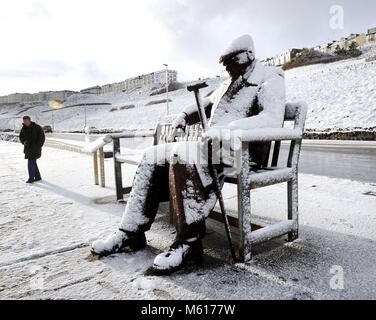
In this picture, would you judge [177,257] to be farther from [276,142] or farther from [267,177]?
[276,142]

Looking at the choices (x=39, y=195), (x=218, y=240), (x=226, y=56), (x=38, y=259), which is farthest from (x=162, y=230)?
(x=39, y=195)

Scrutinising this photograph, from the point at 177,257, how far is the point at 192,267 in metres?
0.16

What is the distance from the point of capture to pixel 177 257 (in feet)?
5.88

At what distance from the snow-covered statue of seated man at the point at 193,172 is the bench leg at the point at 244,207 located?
154mm

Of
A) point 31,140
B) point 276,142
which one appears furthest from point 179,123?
point 31,140

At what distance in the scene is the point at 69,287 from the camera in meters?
1.69

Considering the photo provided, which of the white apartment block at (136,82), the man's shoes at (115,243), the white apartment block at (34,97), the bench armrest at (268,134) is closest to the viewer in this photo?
the bench armrest at (268,134)

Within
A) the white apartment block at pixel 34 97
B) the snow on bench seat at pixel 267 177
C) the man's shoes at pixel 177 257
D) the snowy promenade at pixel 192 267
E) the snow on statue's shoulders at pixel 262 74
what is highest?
the white apartment block at pixel 34 97

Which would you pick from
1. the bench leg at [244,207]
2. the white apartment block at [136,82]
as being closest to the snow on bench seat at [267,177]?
the bench leg at [244,207]

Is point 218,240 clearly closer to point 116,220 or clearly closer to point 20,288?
point 116,220

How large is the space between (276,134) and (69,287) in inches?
60.6

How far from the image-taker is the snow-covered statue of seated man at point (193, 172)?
180cm

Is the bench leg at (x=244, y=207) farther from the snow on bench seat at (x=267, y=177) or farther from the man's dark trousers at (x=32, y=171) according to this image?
the man's dark trousers at (x=32, y=171)
